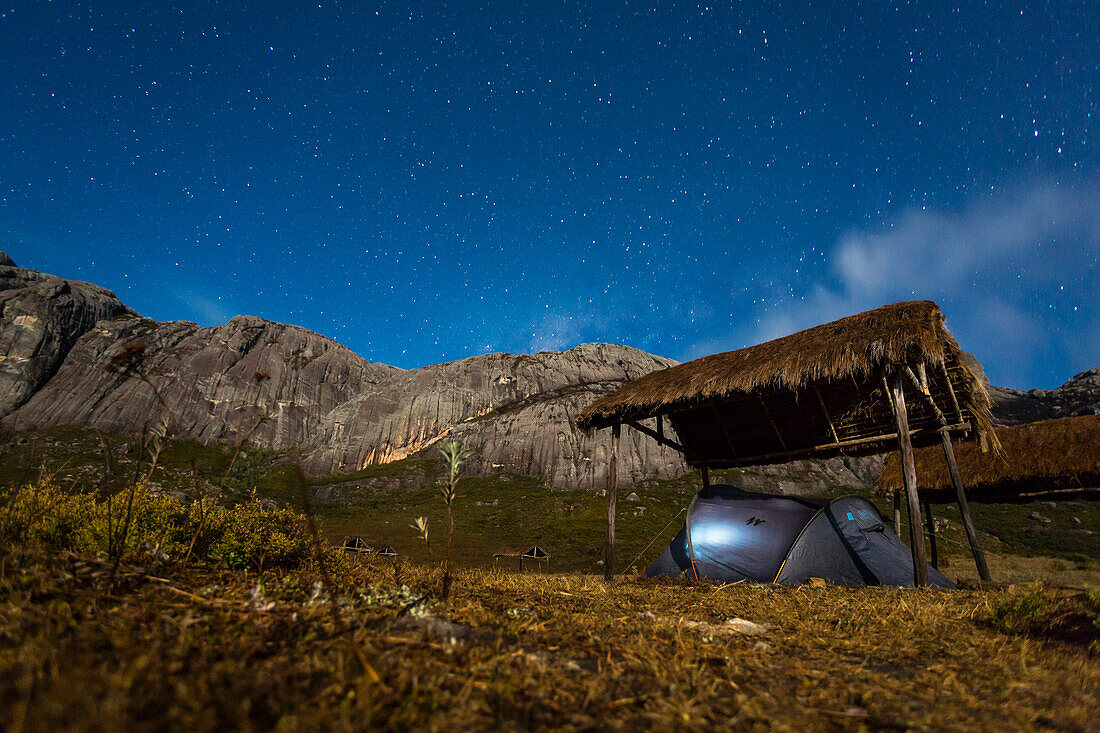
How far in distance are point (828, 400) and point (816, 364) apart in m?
2.54

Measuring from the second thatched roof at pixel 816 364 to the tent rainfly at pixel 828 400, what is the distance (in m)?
0.02

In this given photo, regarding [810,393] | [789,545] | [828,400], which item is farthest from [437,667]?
[828,400]

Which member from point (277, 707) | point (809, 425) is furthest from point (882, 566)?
point (277, 707)

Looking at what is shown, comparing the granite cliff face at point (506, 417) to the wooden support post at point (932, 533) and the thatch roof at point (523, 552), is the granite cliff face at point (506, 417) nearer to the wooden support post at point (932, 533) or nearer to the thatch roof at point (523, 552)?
the thatch roof at point (523, 552)

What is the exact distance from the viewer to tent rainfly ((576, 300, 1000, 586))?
23.6 feet

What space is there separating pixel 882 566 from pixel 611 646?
27.0ft

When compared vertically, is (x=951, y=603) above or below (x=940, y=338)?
below

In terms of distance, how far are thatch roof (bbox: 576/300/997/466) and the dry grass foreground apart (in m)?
5.03

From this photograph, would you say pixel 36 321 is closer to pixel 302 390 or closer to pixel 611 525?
pixel 302 390

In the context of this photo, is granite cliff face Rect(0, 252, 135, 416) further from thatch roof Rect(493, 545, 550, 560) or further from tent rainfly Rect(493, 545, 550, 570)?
tent rainfly Rect(493, 545, 550, 570)

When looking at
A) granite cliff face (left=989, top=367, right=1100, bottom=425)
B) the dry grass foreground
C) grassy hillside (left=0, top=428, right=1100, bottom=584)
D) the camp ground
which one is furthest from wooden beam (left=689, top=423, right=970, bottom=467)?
granite cliff face (left=989, top=367, right=1100, bottom=425)

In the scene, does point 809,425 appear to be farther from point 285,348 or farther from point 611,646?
point 285,348

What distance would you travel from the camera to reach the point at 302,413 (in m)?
60.6

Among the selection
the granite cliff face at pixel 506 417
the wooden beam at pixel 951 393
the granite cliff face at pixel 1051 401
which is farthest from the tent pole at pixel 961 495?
the granite cliff face at pixel 1051 401
